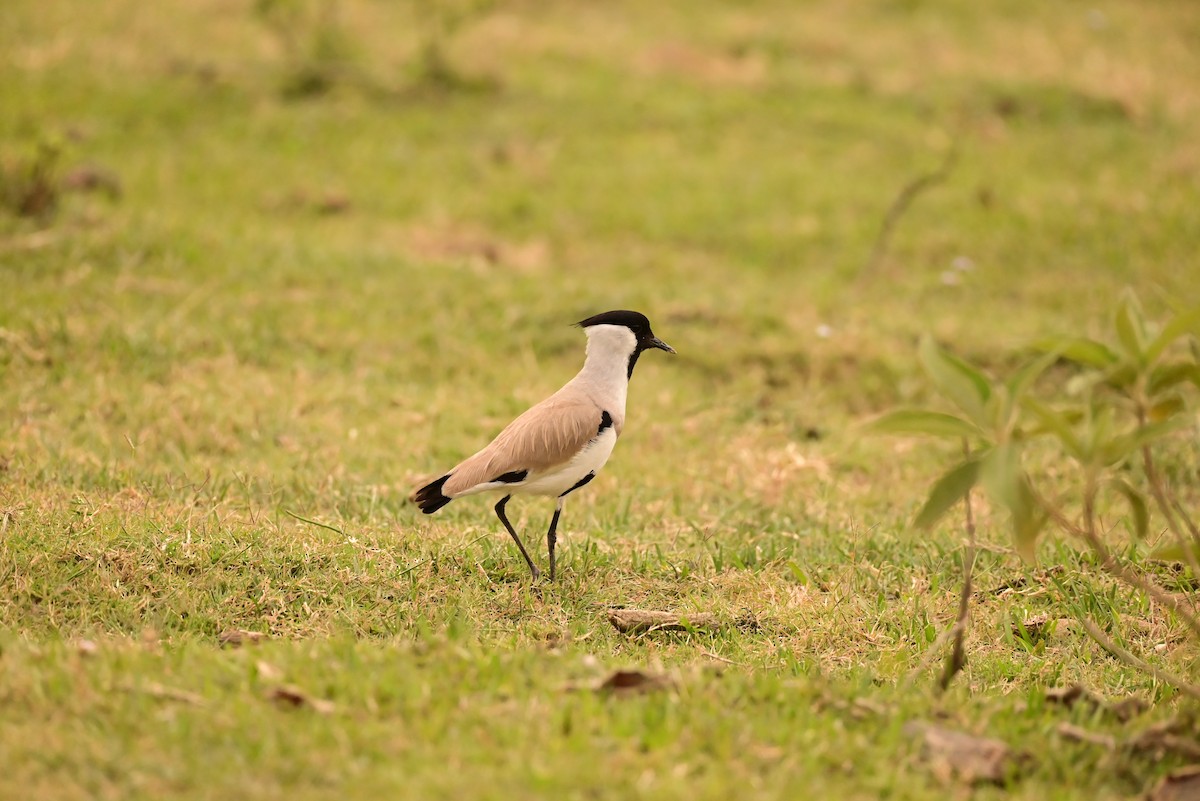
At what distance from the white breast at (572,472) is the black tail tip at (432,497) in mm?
253

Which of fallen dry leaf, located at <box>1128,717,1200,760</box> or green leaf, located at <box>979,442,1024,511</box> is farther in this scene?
fallen dry leaf, located at <box>1128,717,1200,760</box>

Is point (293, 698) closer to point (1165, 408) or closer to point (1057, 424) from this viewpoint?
point (1057, 424)

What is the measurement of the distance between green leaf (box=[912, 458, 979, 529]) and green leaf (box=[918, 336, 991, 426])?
13cm

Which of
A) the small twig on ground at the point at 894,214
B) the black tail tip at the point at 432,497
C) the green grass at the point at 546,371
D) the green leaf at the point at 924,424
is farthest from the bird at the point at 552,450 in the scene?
the small twig on ground at the point at 894,214

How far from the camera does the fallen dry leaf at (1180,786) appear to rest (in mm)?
3256

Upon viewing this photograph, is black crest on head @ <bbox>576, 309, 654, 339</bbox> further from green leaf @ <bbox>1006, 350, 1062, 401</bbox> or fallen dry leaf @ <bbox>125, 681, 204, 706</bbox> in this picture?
fallen dry leaf @ <bbox>125, 681, 204, 706</bbox>

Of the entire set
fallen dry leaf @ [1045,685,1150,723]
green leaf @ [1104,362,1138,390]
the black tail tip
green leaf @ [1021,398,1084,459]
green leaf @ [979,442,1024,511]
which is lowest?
fallen dry leaf @ [1045,685,1150,723]

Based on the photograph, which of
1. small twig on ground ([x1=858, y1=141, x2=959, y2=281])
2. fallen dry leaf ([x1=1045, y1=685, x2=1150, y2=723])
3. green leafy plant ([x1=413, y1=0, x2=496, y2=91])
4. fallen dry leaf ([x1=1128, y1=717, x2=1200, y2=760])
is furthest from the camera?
green leafy plant ([x1=413, y1=0, x2=496, y2=91])

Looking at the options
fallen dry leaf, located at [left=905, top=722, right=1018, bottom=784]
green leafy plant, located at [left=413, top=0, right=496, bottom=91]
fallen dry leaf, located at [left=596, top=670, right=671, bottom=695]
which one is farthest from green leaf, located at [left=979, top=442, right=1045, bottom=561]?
green leafy plant, located at [left=413, top=0, right=496, bottom=91]

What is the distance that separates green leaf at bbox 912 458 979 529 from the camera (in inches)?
128

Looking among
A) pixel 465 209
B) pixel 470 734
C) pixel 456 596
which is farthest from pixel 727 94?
pixel 470 734

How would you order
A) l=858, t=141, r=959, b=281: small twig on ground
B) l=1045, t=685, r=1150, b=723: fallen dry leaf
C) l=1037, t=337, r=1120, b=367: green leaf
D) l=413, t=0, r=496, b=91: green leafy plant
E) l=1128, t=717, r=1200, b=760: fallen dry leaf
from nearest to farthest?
l=1037, t=337, r=1120, b=367: green leaf → l=1128, t=717, r=1200, b=760: fallen dry leaf → l=1045, t=685, r=1150, b=723: fallen dry leaf → l=858, t=141, r=959, b=281: small twig on ground → l=413, t=0, r=496, b=91: green leafy plant

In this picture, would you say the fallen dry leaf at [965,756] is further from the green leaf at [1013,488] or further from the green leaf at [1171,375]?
the green leaf at [1171,375]

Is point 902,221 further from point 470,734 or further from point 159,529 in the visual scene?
point 470,734
